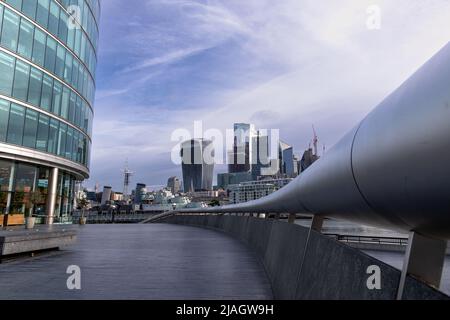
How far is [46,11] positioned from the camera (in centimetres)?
3023

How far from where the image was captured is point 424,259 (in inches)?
61.0

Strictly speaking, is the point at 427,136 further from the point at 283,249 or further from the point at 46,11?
the point at 46,11

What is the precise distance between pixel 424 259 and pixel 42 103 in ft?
107

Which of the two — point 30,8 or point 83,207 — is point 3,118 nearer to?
point 30,8

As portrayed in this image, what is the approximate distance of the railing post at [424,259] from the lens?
1.54 metres

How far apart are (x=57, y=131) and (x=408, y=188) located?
3379cm

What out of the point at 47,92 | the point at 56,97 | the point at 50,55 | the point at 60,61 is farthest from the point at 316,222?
the point at 60,61

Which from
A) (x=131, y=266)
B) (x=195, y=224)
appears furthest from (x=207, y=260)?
(x=195, y=224)

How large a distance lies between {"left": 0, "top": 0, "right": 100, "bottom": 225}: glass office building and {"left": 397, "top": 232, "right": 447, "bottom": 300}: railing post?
28.0 m

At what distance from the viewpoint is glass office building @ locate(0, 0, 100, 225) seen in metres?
26.4

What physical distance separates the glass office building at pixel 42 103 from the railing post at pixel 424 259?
2804cm

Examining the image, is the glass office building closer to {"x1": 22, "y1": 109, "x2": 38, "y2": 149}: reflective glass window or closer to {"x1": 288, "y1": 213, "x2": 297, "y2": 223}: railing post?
{"x1": 22, "y1": 109, "x2": 38, "y2": 149}: reflective glass window

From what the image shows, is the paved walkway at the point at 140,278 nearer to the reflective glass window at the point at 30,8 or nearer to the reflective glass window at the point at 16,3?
the reflective glass window at the point at 16,3
